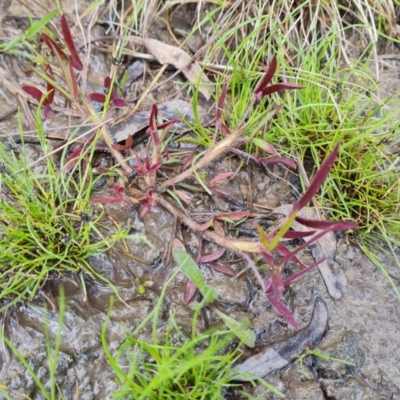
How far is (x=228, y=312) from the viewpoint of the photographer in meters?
1.87

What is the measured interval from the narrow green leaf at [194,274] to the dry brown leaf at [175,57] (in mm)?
909

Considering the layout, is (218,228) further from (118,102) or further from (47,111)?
(47,111)

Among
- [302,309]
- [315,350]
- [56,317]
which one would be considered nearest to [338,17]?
[302,309]

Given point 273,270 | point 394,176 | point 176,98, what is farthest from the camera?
point 176,98

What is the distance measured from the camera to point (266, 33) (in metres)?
2.30

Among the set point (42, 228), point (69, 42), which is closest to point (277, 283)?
point (42, 228)

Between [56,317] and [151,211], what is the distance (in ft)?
1.97

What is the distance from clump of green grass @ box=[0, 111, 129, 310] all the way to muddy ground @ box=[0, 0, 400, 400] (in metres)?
0.07

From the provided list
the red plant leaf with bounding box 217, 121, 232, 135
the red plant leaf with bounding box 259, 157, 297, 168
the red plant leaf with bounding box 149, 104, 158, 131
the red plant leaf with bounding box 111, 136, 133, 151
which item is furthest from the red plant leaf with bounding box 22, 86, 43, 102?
the red plant leaf with bounding box 259, 157, 297, 168

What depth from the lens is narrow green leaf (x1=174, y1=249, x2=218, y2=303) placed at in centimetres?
181

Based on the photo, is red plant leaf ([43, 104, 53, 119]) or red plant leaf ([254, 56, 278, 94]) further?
red plant leaf ([43, 104, 53, 119])

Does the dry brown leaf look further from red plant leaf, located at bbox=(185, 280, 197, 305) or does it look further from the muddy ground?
red plant leaf, located at bbox=(185, 280, 197, 305)

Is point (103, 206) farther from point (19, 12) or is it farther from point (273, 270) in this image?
point (19, 12)

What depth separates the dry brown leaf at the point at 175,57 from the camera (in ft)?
7.53
